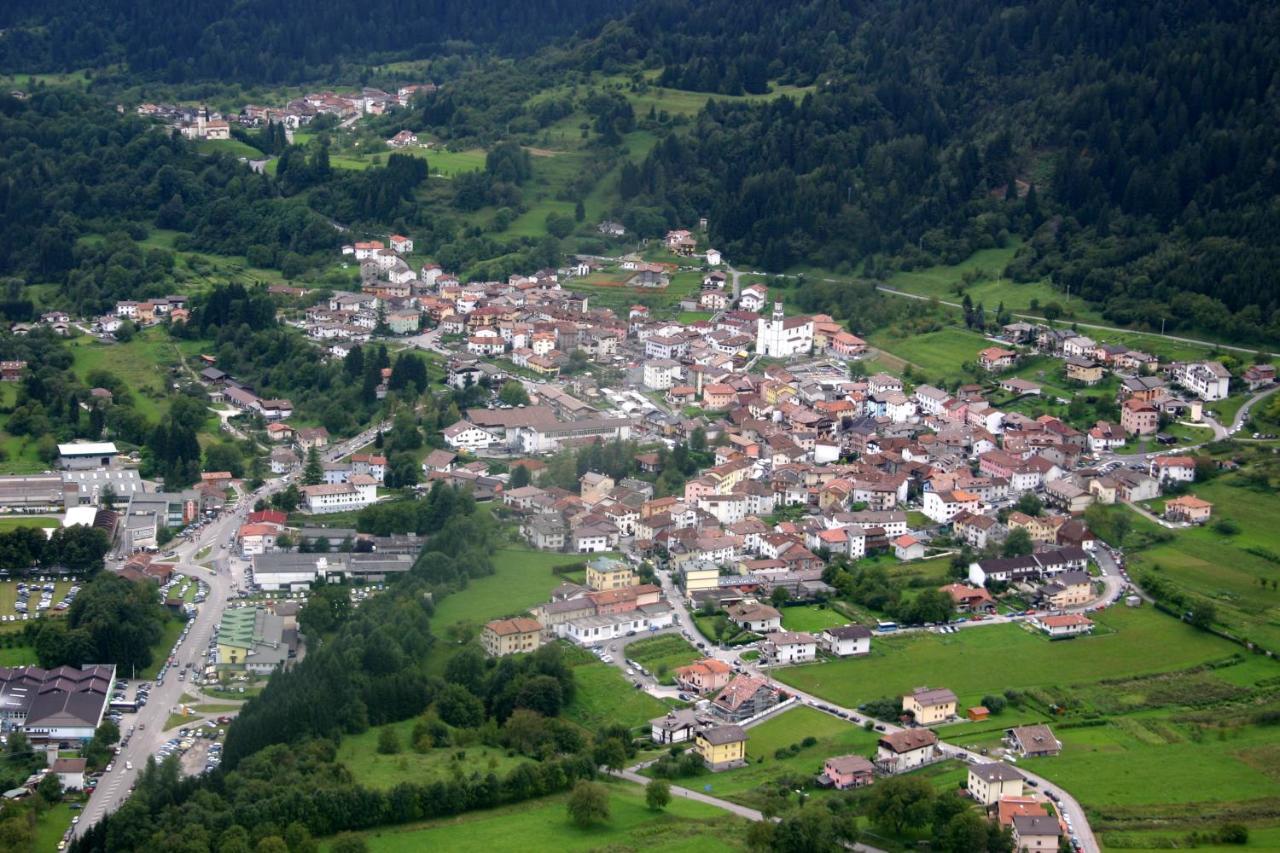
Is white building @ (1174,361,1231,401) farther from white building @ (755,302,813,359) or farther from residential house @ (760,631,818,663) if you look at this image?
residential house @ (760,631,818,663)

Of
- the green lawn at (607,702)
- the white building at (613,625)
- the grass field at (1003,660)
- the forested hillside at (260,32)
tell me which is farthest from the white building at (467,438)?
the forested hillside at (260,32)

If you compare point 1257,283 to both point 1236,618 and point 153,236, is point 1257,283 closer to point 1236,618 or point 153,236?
point 1236,618

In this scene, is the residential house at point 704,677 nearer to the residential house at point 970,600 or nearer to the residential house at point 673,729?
the residential house at point 673,729

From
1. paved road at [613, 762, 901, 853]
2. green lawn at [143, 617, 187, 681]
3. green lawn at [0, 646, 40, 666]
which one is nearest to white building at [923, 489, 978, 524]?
paved road at [613, 762, 901, 853]

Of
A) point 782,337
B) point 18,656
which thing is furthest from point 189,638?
point 782,337

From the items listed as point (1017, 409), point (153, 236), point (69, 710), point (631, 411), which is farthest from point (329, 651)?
point (153, 236)

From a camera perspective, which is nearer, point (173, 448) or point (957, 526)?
point (957, 526)

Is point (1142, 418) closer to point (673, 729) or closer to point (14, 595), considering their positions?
point (673, 729)
